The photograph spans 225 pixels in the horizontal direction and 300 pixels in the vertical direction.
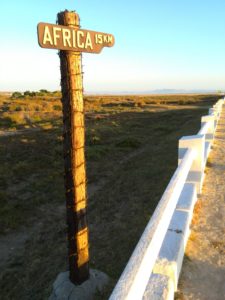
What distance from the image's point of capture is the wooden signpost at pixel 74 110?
308 cm

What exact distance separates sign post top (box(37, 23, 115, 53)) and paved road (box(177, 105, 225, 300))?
8.30 ft

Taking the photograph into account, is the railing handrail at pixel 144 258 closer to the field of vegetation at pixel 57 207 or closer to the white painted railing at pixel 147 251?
the white painted railing at pixel 147 251

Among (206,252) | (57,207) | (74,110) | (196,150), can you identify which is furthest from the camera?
(57,207)

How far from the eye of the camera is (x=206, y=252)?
3.31 meters

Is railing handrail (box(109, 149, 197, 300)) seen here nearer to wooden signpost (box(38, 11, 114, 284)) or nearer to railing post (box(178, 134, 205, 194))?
wooden signpost (box(38, 11, 114, 284))

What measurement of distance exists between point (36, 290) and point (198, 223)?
3.01m

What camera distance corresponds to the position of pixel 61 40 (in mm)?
3049

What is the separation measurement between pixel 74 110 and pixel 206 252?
2.23 metres

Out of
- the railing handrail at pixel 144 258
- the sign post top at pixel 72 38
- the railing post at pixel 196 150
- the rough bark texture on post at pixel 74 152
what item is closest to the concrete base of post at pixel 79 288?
the rough bark texture on post at pixel 74 152

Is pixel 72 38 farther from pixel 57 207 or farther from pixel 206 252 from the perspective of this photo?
pixel 57 207

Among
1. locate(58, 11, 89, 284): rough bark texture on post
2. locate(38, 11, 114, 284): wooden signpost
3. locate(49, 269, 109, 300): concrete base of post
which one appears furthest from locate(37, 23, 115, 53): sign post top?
locate(49, 269, 109, 300): concrete base of post

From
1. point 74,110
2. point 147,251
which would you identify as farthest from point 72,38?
point 147,251

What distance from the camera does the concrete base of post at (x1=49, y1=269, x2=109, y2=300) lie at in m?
4.19

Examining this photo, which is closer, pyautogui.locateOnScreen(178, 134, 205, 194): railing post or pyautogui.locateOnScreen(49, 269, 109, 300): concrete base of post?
pyautogui.locateOnScreen(49, 269, 109, 300): concrete base of post
